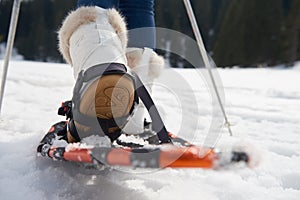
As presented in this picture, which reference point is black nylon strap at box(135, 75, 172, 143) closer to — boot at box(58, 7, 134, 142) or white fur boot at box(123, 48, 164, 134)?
boot at box(58, 7, 134, 142)

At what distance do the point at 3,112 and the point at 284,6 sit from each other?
18389 millimetres

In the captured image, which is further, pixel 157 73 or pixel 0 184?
pixel 157 73

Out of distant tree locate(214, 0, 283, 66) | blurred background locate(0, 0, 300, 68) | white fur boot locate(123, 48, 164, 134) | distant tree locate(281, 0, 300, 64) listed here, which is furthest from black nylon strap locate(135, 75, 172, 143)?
distant tree locate(214, 0, 283, 66)

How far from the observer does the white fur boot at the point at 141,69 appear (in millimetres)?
1055

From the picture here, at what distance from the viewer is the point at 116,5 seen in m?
1.11

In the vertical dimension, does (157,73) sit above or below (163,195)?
above

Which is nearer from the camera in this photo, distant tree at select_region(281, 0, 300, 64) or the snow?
the snow

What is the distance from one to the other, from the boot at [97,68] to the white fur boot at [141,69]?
142mm

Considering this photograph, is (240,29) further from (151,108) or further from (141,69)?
(151,108)

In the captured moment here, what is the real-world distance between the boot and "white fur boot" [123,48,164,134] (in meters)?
0.14

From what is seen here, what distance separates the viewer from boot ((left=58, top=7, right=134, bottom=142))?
2.44ft

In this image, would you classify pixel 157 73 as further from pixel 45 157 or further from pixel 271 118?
pixel 271 118

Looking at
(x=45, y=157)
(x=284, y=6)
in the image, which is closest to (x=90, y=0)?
(x=45, y=157)

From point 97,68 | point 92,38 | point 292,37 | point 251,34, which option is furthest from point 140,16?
point 251,34
